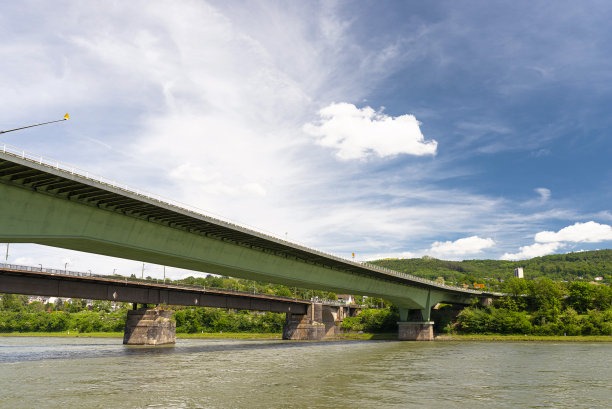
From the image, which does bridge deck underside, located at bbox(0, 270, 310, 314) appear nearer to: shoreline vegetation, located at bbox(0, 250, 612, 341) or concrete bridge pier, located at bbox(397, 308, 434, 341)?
concrete bridge pier, located at bbox(397, 308, 434, 341)

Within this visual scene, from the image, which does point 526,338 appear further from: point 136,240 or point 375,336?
point 136,240

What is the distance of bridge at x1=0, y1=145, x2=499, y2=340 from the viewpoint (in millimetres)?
29859

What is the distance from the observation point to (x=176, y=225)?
4303cm

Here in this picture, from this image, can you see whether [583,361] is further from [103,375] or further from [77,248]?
[77,248]

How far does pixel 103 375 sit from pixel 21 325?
117m

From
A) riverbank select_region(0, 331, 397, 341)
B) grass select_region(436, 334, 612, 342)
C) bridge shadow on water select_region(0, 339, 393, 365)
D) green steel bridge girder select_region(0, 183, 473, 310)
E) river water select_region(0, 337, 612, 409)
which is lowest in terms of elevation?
riverbank select_region(0, 331, 397, 341)

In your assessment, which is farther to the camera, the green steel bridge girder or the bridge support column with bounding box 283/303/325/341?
the bridge support column with bounding box 283/303/325/341

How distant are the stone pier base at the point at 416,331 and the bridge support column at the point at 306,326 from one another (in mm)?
17704

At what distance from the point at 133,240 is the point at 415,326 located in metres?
66.8

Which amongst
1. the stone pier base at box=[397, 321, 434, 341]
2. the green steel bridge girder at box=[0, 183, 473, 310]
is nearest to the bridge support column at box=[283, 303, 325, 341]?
the stone pier base at box=[397, 321, 434, 341]

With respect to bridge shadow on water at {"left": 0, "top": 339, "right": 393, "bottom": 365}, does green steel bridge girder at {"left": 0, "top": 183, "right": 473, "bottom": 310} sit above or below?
above

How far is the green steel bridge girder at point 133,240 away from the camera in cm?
3022

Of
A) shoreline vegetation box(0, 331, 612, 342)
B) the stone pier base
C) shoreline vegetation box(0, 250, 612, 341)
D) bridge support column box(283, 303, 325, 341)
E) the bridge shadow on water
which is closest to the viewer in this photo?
the bridge shadow on water

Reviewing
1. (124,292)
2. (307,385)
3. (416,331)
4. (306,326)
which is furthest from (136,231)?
(416,331)
